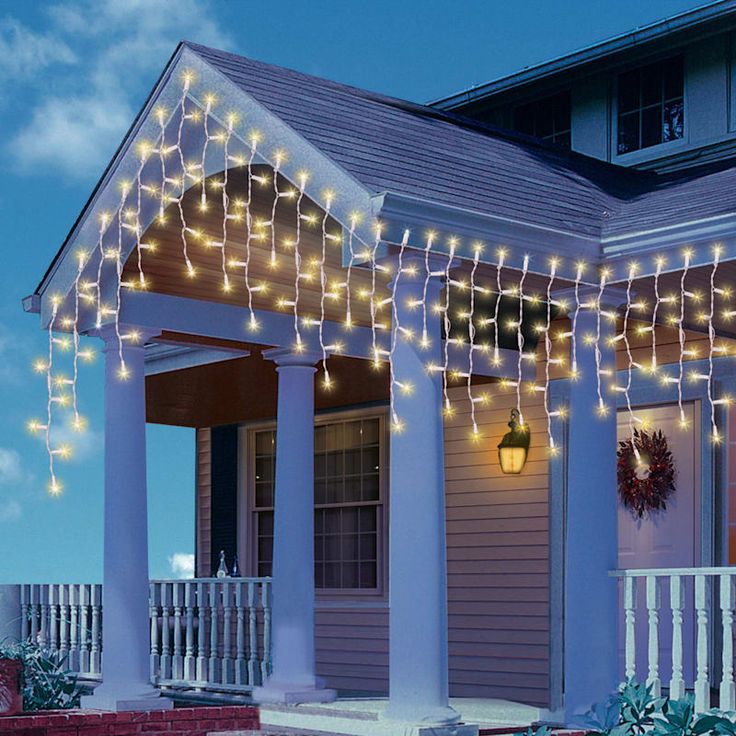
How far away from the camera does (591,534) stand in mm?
7902

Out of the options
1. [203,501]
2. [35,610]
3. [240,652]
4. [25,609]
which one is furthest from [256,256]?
[203,501]

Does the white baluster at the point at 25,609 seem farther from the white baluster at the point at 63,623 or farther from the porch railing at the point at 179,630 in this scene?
the white baluster at the point at 63,623

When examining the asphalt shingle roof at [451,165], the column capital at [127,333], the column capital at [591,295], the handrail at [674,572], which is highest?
the asphalt shingle roof at [451,165]

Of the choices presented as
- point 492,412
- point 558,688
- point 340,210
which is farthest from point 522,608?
point 340,210

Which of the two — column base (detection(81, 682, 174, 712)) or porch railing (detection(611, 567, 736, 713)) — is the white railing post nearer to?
column base (detection(81, 682, 174, 712))

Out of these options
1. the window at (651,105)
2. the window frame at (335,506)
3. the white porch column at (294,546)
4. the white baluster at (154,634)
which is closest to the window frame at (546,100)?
the window at (651,105)

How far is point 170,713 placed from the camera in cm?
894

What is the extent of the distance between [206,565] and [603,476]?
27.0ft

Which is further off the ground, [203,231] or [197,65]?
[197,65]

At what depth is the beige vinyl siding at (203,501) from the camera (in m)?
15.4

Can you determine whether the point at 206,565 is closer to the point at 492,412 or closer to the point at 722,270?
the point at 492,412

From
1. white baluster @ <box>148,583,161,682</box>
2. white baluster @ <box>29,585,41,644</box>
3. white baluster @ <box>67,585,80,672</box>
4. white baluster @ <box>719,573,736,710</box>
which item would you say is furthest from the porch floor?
white baluster @ <box>29,585,41,644</box>

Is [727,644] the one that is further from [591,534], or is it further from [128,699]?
[128,699]

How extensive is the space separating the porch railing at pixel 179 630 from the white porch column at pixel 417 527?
3.56 m
